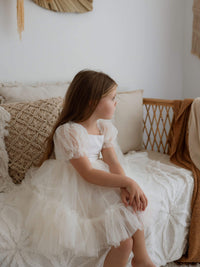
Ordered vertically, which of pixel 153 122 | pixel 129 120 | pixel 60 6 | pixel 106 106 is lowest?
pixel 153 122

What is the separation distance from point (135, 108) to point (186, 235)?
2.75 feet

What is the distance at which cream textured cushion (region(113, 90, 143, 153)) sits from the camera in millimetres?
1950

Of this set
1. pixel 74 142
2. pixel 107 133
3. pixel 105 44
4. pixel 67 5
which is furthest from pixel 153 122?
A: pixel 74 142

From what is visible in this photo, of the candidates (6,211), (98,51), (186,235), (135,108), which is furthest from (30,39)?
(186,235)

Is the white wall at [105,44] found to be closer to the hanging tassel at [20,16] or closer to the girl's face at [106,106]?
the hanging tassel at [20,16]

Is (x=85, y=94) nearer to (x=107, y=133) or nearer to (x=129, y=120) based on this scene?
(x=107, y=133)

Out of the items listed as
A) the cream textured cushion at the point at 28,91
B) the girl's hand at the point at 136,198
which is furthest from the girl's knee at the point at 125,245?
the cream textured cushion at the point at 28,91

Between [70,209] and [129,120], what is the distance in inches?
38.6

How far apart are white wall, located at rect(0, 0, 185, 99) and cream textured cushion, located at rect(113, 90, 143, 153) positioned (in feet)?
1.03

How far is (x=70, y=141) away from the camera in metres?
1.18

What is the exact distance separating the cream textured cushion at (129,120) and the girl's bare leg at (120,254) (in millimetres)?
919

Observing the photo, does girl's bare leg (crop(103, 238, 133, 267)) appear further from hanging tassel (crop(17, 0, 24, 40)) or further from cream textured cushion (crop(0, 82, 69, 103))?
hanging tassel (crop(17, 0, 24, 40))

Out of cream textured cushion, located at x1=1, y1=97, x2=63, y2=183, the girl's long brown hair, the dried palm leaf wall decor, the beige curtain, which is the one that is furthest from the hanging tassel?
the beige curtain

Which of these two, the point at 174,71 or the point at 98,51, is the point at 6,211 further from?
the point at 174,71
